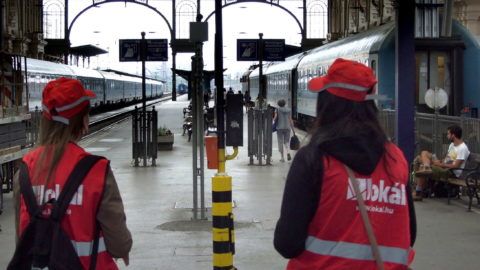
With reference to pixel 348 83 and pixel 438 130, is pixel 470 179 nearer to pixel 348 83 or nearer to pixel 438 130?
pixel 438 130

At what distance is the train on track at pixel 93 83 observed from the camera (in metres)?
29.3

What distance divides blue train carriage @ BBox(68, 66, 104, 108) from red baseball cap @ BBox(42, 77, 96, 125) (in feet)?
123

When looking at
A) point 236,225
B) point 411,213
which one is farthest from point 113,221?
point 236,225

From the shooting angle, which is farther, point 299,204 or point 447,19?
point 447,19

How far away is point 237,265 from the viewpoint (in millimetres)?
7508

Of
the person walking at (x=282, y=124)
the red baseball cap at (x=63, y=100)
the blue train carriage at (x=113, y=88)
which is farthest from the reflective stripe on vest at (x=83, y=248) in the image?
the blue train carriage at (x=113, y=88)

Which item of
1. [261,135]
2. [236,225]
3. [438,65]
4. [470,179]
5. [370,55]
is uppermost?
[370,55]

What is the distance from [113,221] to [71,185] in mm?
253

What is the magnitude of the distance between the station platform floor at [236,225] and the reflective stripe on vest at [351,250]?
454 cm

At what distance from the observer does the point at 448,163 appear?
11.6 metres

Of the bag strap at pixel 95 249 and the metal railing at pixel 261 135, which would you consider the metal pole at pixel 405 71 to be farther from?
the bag strap at pixel 95 249

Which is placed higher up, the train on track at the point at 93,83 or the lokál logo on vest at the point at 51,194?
the train on track at the point at 93,83

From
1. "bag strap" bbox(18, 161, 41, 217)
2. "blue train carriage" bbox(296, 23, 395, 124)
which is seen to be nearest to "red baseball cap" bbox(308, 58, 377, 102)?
"bag strap" bbox(18, 161, 41, 217)

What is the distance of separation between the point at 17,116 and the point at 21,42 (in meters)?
30.2
